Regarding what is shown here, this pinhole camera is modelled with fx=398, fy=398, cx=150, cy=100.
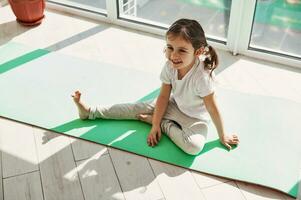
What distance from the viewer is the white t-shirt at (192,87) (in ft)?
5.35

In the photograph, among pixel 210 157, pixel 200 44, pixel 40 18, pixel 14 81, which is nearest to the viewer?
pixel 200 44

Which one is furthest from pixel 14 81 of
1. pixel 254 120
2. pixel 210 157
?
pixel 254 120

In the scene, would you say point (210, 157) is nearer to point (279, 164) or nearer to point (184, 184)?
point (184, 184)

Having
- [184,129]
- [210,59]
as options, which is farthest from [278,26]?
[184,129]

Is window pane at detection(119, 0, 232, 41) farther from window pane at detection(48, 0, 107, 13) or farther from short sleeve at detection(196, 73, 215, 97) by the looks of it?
short sleeve at detection(196, 73, 215, 97)

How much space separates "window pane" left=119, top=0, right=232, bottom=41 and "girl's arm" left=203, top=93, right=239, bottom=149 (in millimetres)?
994

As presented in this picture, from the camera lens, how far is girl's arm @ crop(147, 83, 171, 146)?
174 centimetres

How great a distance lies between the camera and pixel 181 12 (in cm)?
277

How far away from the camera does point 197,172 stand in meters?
1.63

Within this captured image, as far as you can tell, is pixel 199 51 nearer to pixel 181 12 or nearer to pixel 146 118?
pixel 146 118

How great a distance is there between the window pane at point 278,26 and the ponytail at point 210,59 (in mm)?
826

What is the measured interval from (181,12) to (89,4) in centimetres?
67

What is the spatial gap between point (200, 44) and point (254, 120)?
0.54 metres

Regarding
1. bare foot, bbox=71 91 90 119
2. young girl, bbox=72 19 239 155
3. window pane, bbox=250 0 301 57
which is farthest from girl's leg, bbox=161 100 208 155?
window pane, bbox=250 0 301 57
